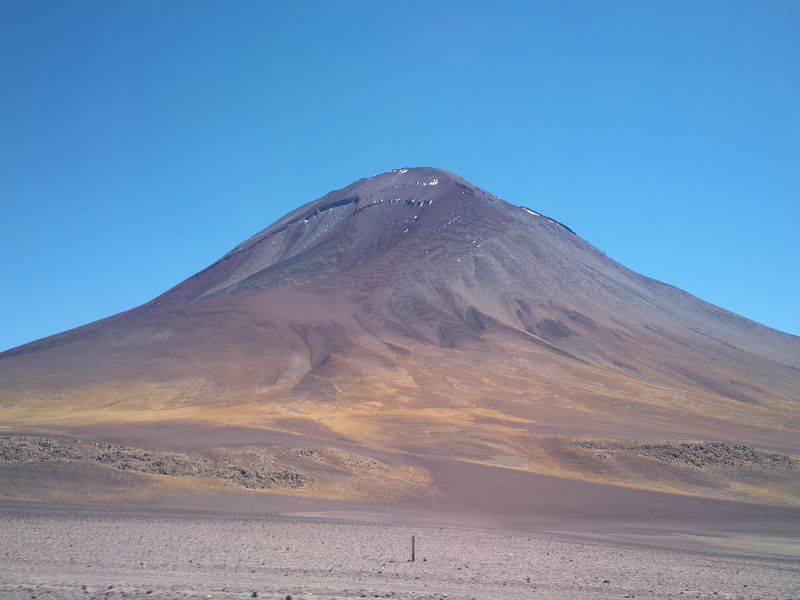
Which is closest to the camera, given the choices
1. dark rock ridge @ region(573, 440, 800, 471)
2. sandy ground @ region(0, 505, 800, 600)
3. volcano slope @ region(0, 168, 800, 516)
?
sandy ground @ region(0, 505, 800, 600)

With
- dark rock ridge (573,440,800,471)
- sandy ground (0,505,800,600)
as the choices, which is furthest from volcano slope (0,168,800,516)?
sandy ground (0,505,800,600)

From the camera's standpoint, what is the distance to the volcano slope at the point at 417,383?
3822 centimetres

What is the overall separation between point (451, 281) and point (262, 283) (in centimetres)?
3700

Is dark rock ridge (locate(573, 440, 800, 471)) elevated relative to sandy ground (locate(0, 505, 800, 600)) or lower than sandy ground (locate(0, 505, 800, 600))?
elevated

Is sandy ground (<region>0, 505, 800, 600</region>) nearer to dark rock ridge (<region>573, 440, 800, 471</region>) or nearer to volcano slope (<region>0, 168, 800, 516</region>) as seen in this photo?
volcano slope (<region>0, 168, 800, 516</region>)

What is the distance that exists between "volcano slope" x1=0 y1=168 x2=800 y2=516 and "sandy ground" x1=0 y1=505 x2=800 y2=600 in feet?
23.0

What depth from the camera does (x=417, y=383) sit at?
91.8 metres

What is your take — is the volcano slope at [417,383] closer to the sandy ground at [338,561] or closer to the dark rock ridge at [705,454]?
the dark rock ridge at [705,454]

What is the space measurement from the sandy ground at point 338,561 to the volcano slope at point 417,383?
7009 mm

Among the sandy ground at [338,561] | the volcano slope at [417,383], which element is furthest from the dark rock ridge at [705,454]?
the sandy ground at [338,561]

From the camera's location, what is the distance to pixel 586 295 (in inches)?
5955

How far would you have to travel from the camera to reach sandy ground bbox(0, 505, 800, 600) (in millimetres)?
16359

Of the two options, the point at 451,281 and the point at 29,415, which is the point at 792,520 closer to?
the point at 29,415

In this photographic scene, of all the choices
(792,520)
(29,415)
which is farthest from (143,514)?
(29,415)
